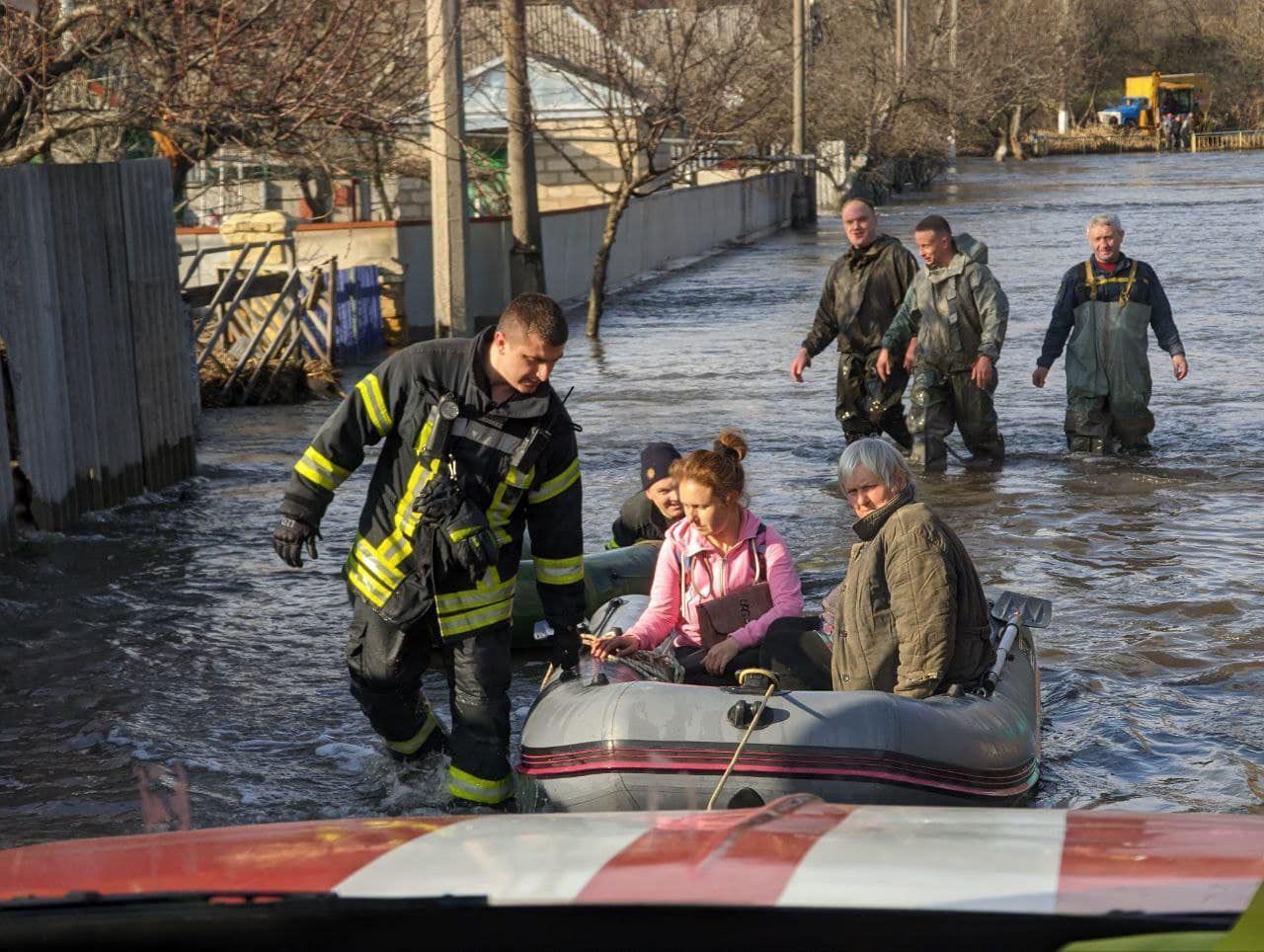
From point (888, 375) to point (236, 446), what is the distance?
5411 mm

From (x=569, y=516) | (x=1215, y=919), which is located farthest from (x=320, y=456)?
(x=1215, y=919)

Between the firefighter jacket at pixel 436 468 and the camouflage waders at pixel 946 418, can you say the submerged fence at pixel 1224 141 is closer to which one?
the camouflage waders at pixel 946 418

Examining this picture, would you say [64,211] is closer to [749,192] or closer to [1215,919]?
[1215,919]

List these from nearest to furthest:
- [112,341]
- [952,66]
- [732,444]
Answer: [732,444] → [112,341] → [952,66]

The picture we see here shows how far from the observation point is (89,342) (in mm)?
11477

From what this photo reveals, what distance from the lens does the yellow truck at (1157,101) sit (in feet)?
297

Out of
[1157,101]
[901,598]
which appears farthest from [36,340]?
[1157,101]

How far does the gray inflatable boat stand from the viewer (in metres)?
5.50

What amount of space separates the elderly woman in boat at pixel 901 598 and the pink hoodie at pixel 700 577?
1.78 feet

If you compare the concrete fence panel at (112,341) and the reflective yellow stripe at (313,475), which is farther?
the concrete fence panel at (112,341)

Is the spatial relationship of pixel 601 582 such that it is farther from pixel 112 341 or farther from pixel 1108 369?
pixel 1108 369

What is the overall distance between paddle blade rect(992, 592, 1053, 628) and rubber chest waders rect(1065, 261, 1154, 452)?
5.63 meters

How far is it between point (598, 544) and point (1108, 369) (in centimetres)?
399

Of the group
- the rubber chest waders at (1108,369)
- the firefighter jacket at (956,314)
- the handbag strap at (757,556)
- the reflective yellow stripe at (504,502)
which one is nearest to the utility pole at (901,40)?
the rubber chest waders at (1108,369)
